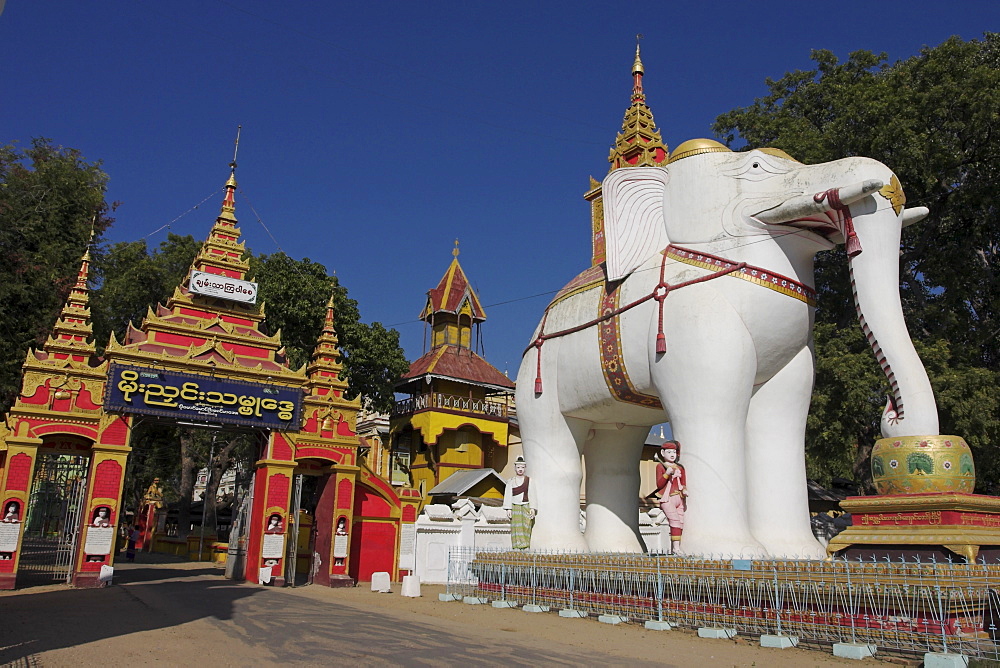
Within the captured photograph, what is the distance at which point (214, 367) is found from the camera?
50.8ft

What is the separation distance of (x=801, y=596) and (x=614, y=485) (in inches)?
182

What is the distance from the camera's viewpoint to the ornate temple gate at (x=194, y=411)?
14.0 m

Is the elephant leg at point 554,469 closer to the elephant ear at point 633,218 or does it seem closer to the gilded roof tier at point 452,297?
the elephant ear at point 633,218

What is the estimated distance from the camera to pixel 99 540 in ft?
46.3

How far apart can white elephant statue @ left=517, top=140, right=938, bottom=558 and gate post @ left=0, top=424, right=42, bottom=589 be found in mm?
9751

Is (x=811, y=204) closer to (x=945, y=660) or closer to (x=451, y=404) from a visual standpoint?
(x=945, y=660)

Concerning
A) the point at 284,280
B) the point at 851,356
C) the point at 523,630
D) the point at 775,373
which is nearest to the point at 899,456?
the point at 775,373

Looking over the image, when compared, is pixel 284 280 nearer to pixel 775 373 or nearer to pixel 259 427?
pixel 259 427

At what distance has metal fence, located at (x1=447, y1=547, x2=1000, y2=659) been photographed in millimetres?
6320

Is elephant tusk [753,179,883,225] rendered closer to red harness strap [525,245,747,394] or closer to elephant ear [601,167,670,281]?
red harness strap [525,245,747,394]

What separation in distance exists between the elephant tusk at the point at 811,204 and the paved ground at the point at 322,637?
456cm

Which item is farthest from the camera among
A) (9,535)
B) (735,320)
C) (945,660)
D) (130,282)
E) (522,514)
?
(130,282)

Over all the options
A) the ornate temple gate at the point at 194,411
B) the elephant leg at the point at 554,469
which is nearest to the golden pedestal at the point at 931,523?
the elephant leg at the point at 554,469

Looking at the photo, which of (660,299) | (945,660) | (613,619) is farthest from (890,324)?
(613,619)
